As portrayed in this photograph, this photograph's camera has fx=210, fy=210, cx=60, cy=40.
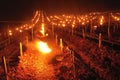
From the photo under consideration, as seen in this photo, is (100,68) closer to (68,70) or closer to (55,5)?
(68,70)

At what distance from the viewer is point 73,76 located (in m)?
11.3

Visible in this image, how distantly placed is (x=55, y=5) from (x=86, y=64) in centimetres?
9929

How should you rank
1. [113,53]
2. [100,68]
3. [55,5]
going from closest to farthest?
[100,68], [113,53], [55,5]

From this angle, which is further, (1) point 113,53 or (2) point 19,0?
(2) point 19,0

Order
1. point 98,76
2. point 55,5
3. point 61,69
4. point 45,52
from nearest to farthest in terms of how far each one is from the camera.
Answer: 1. point 98,76
2. point 61,69
3. point 45,52
4. point 55,5

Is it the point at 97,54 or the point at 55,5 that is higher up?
the point at 55,5

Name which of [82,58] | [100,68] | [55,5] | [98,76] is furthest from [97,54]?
[55,5]

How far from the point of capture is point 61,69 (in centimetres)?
1302

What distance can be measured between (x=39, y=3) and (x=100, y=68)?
107826 millimetres

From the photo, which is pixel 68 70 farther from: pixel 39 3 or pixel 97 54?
pixel 39 3

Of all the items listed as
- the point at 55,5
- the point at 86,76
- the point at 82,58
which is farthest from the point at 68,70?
the point at 55,5

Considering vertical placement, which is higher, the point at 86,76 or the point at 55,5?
the point at 55,5

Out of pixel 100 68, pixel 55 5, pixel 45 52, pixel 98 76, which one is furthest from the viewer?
pixel 55 5

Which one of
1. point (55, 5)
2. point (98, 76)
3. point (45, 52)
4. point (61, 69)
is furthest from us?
point (55, 5)
